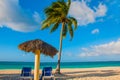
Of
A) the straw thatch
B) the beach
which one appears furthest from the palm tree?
the straw thatch

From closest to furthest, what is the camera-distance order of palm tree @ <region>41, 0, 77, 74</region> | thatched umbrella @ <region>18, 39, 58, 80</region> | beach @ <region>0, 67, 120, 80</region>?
thatched umbrella @ <region>18, 39, 58, 80</region> → beach @ <region>0, 67, 120, 80</region> → palm tree @ <region>41, 0, 77, 74</region>

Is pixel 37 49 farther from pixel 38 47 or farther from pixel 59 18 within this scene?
pixel 59 18

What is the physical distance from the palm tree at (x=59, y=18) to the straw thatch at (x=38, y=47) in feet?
35.6

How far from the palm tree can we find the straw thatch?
10.8 metres

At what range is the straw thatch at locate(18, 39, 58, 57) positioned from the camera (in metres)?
10.4

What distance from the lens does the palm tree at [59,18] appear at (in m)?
21.3

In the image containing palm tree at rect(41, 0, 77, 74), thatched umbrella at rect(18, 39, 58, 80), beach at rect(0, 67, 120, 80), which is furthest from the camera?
palm tree at rect(41, 0, 77, 74)

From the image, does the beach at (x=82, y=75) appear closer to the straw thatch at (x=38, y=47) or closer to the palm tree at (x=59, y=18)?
the palm tree at (x=59, y=18)

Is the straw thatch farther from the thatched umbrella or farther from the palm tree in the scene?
the palm tree

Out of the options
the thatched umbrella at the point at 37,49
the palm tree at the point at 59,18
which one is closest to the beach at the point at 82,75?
the palm tree at the point at 59,18

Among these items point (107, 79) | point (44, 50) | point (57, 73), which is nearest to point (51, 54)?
point (44, 50)

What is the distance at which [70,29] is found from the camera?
2241 cm

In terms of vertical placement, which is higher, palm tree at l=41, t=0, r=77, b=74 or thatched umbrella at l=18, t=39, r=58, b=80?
palm tree at l=41, t=0, r=77, b=74

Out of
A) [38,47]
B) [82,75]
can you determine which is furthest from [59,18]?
[38,47]
